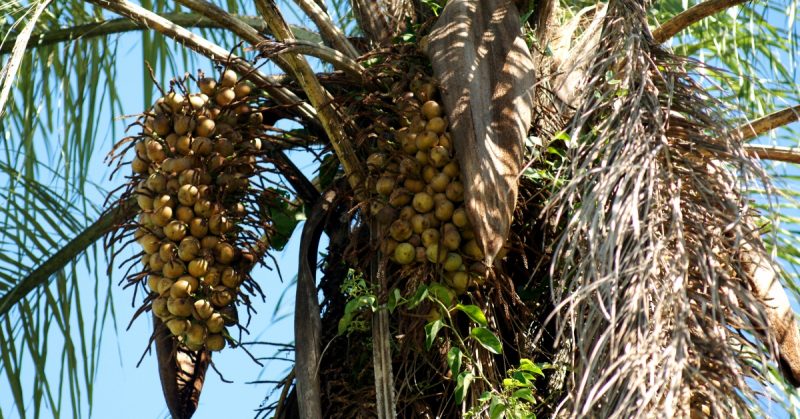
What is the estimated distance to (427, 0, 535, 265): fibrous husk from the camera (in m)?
2.34

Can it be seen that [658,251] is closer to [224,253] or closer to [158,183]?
[224,253]

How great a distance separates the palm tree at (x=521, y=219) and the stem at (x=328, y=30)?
19 millimetres

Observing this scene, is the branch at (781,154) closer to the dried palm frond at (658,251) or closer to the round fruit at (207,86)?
the dried palm frond at (658,251)

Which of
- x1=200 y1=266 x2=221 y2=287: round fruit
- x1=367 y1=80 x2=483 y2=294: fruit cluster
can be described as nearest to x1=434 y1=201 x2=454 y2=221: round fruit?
x1=367 y1=80 x2=483 y2=294: fruit cluster

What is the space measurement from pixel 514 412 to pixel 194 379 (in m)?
0.68

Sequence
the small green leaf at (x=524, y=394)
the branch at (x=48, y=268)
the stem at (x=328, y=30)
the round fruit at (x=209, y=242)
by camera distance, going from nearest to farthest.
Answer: the small green leaf at (x=524, y=394), the round fruit at (x=209, y=242), the stem at (x=328, y=30), the branch at (x=48, y=268)

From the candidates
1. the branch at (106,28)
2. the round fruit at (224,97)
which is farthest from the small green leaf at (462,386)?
the branch at (106,28)

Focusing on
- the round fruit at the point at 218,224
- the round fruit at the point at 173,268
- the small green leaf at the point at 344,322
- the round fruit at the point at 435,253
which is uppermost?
the round fruit at the point at 218,224

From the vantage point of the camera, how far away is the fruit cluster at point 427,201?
7.82 feet

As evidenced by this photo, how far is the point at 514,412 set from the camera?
7.73 feet

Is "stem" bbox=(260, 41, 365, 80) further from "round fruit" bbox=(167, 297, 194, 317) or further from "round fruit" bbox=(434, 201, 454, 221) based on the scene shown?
"round fruit" bbox=(167, 297, 194, 317)

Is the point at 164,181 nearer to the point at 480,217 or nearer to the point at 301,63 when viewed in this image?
the point at 301,63

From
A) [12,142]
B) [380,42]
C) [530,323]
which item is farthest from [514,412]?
[12,142]

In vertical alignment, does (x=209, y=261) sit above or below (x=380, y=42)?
below
